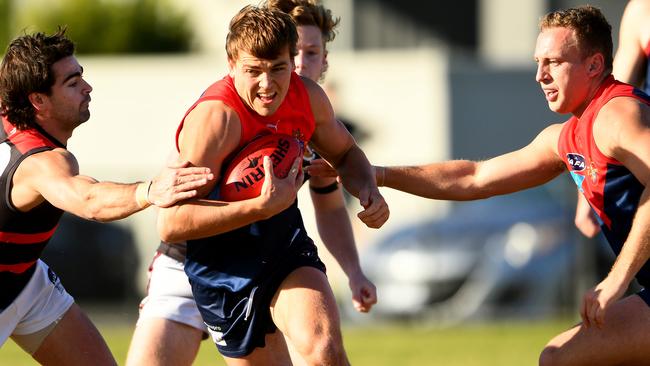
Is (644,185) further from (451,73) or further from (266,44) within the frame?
(451,73)

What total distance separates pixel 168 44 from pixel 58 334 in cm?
2505

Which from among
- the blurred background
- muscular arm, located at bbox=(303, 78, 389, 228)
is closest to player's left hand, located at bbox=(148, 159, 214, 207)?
muscular arm, located at bbox=(303, 78, 389, 228)

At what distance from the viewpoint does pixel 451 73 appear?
2295 cm

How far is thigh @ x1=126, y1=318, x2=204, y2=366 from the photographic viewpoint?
7.09m

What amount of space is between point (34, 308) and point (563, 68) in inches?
116

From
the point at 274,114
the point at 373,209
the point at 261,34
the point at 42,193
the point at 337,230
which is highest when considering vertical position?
the point at 261,34

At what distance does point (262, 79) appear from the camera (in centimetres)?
620

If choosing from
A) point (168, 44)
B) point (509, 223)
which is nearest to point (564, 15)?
point (509, 223)

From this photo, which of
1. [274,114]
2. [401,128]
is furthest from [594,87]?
[401,128]

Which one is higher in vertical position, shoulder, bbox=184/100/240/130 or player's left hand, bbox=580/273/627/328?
shoulder, bbox=184/100/240/130

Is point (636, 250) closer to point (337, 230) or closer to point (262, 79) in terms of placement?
point (262, 79)

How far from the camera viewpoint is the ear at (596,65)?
6.52 metres

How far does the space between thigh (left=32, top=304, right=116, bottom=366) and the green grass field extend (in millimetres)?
5026

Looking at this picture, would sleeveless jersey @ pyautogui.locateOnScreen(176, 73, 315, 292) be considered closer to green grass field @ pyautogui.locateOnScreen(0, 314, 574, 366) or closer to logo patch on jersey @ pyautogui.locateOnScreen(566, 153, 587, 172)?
logo patch on jersey @ pyautogui.locateOnScreen(566, 153, 587, 172)
